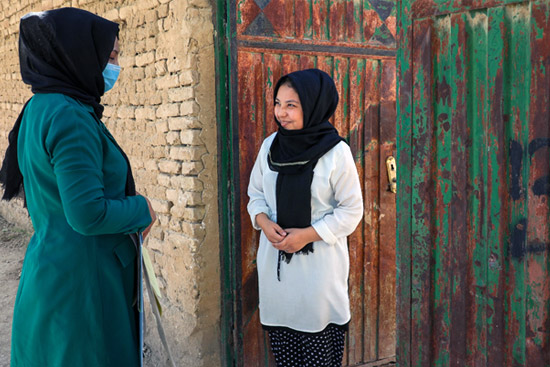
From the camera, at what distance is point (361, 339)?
374cm

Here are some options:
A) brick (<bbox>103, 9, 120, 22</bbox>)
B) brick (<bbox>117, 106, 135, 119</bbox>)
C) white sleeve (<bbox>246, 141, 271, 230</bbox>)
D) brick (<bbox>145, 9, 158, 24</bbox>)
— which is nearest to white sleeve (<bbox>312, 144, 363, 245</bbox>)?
white sleeve (<bbox>246, 141, 271, 230</bbox>)

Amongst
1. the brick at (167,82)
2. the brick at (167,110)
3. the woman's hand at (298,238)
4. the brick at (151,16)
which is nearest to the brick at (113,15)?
the brick at (151,16)

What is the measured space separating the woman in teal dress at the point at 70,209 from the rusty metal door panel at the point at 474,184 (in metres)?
1.01

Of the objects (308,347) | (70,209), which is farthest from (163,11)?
(308,347)

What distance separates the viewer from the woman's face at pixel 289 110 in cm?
268

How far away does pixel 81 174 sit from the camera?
5.84ft

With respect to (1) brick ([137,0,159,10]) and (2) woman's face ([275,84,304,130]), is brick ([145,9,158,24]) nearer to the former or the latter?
(1) brick ([137,0,159,10])

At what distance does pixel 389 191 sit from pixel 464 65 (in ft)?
7.16

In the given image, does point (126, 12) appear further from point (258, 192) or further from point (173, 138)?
point (258, 192)

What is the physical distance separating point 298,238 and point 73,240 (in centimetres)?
109

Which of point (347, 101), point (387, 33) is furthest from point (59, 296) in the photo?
point (387, 33)

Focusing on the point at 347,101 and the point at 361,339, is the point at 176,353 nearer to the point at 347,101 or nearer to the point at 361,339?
the point at 361,339

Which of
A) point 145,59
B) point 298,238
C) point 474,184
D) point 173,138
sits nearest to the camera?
point 474,184

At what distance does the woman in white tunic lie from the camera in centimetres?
266
